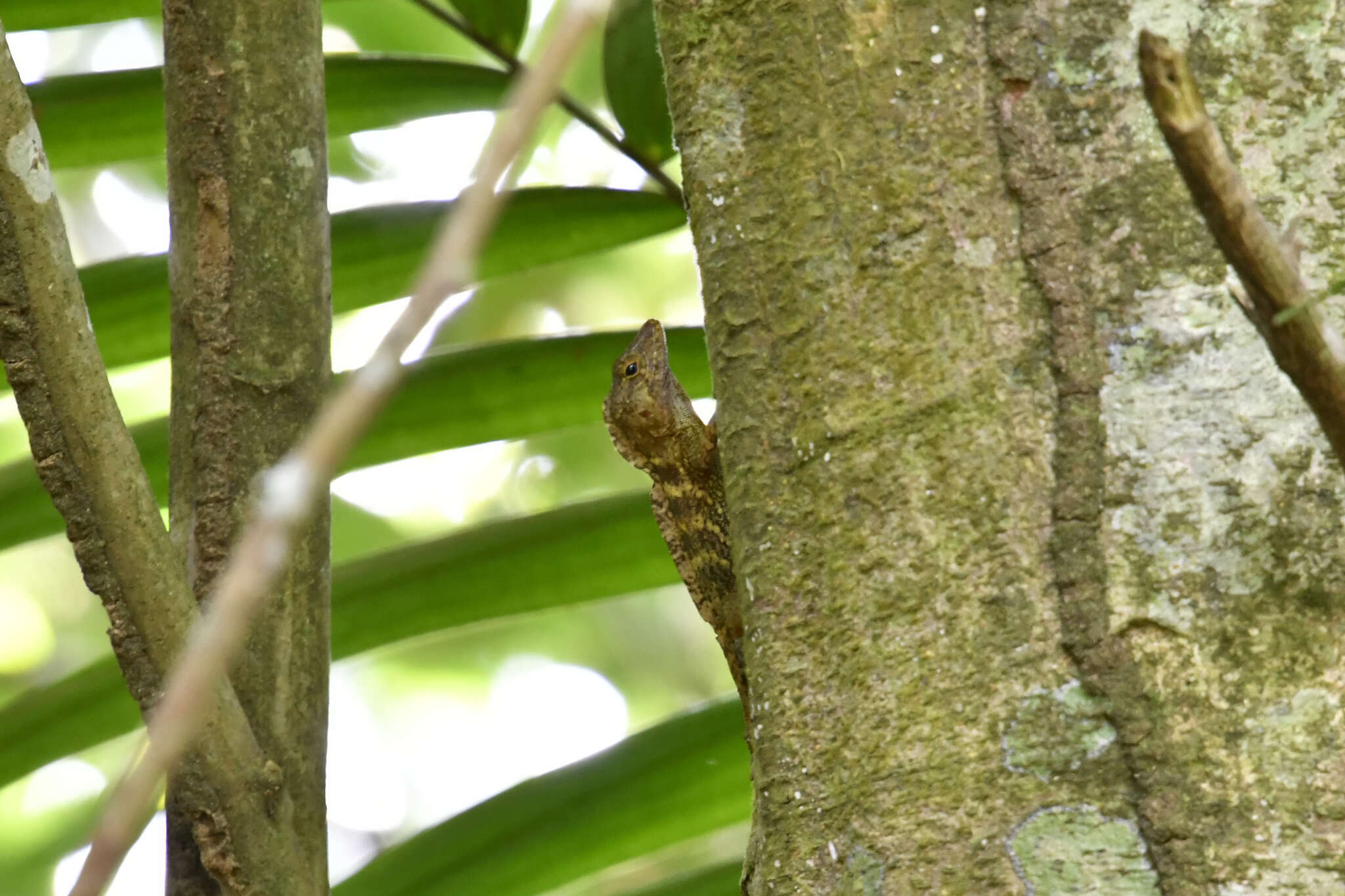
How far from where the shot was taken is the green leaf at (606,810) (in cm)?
151

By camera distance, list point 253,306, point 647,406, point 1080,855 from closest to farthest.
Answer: point 1080,855, point 253,306, point 647,406

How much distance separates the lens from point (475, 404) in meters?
1.61

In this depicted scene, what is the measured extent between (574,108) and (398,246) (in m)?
0.28

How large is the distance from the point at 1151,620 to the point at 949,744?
131 mm

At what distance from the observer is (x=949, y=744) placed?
2.48 feet

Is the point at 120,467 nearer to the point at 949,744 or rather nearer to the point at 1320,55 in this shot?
the point at 949,744

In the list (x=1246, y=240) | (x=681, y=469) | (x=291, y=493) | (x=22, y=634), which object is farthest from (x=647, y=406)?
(x=22, y=634)

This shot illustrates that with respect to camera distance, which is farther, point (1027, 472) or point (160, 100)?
point (160, 100)

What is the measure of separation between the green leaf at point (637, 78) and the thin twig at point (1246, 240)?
104 centimetres

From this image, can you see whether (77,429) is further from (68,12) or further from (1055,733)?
(68,12)

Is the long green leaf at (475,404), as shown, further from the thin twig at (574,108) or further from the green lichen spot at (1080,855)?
the green lichen spot at (1080,855)

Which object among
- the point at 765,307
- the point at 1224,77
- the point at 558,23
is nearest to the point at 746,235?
the point at 765,307

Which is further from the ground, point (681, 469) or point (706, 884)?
point (681, 469)

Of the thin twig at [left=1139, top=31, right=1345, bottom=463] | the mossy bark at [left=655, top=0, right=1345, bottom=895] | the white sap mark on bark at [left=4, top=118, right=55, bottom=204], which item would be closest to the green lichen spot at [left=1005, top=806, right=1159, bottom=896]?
the mossy bark at [left=655, top=0, right=1345, bottom=895]
